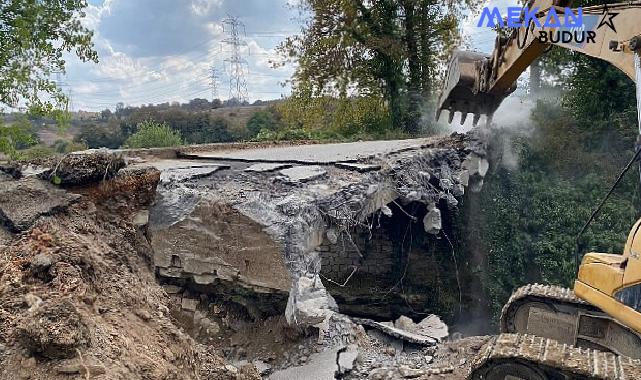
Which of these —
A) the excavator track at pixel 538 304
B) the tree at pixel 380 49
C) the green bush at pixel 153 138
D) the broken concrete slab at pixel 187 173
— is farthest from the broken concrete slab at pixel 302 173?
the green bush at pixel 153 138

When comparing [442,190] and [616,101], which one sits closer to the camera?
[442,190]

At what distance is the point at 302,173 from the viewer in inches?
222

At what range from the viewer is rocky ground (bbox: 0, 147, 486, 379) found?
6.61ft

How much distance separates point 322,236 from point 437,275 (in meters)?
5.20

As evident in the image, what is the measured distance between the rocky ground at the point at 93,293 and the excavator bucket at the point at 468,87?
3.92m

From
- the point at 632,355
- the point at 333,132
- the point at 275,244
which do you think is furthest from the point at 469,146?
the point at 333,132

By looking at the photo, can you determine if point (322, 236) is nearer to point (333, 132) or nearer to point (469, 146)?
point (469, 146)

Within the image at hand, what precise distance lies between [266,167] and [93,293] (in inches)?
136

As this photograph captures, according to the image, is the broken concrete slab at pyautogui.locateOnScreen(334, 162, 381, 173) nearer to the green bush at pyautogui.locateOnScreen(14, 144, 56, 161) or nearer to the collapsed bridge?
the collapsed bridge

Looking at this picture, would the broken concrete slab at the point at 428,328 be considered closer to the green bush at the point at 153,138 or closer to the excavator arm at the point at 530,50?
the excavator arm at the point at 530,50

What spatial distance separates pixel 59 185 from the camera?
3.21 m

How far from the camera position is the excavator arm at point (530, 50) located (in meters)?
3.93

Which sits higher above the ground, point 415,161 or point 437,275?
point 415,161

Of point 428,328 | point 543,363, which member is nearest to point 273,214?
point 543,363
